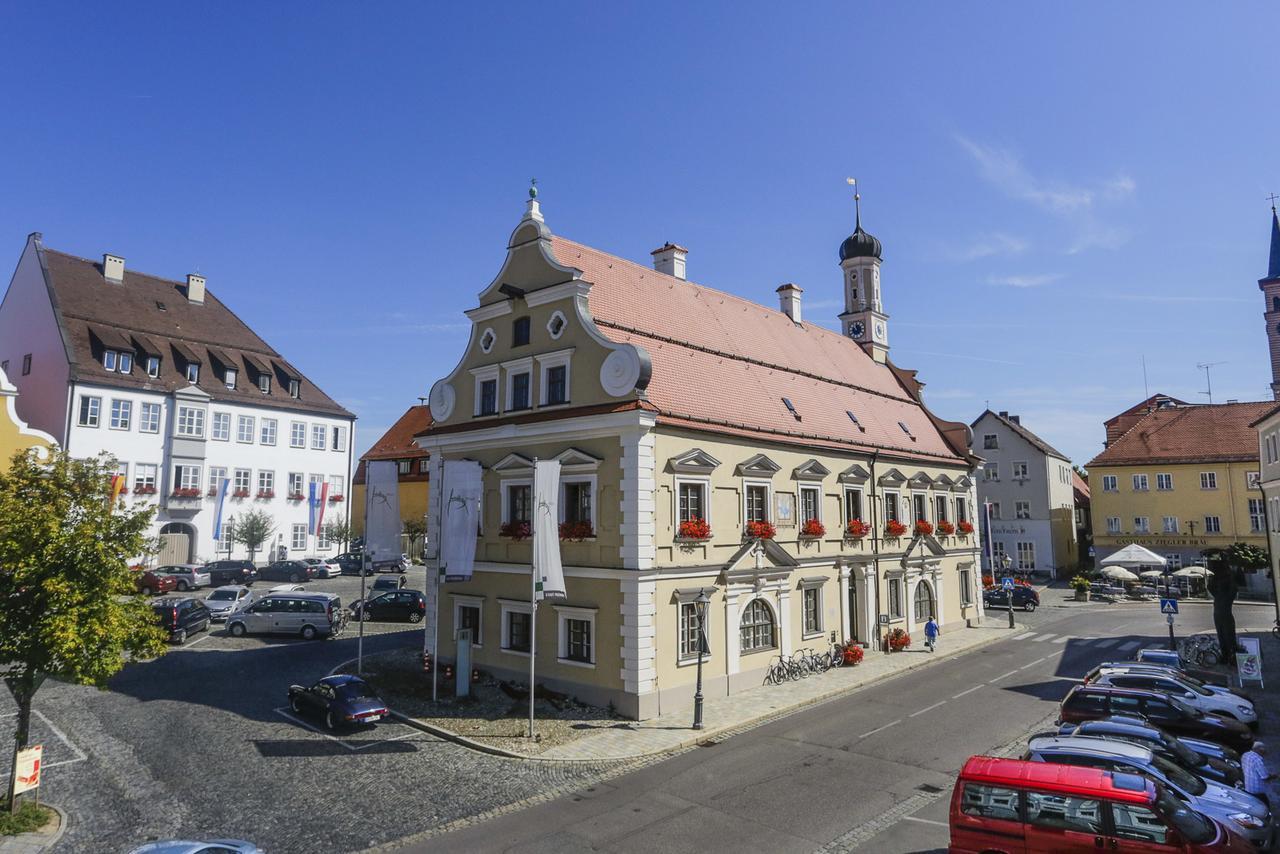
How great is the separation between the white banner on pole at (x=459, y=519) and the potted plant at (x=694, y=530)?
22.2 ft

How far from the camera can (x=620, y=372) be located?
952 inches

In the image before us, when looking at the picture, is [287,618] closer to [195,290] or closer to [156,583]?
[156,583]

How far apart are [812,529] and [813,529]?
68mm

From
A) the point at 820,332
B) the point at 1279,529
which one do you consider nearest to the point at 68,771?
the point at 820,332

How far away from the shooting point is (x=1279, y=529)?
40.2 metres

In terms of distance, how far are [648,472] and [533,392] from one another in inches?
229

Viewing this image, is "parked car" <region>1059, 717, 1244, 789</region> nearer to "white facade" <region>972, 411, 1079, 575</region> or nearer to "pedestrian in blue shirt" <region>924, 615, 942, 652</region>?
"pedestrian in blue shirt" <region>924, 615, 942, 652</region>

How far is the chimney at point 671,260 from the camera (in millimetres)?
33594

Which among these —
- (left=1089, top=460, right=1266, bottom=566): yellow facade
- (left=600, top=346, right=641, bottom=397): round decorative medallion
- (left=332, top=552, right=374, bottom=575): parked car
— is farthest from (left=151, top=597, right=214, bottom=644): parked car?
(left=1089, top=460, right=1266, bottom=566): yellow facade

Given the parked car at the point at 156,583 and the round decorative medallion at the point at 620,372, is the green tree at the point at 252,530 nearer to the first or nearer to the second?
the parked car at the point at 156,583

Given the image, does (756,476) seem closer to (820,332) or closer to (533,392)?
(533,392)

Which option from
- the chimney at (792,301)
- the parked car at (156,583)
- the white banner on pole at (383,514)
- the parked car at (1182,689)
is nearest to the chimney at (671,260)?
the chimney at (792,301)

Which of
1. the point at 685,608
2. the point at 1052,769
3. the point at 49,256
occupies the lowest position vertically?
the point at 1052,769

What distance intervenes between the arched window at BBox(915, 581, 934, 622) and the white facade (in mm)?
29531
